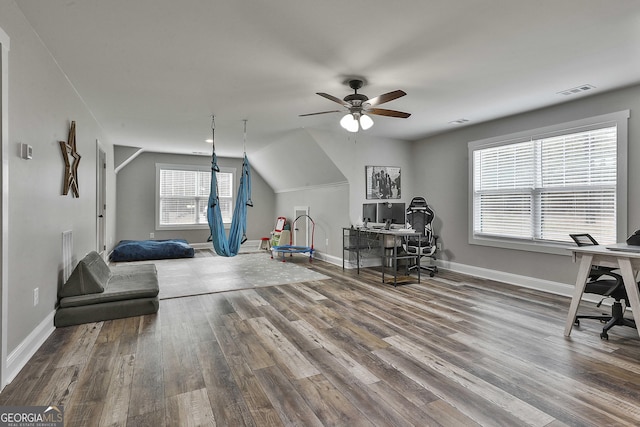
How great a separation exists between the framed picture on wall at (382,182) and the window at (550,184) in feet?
4.78

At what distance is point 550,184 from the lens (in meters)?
4.29

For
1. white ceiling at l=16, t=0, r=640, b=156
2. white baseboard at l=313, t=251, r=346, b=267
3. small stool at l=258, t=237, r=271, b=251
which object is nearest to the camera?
white ceiling at l=16, t=0, r=640, b=156

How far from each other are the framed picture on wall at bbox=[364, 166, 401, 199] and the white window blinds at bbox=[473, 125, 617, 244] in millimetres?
1505

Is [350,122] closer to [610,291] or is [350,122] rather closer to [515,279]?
[610,291]

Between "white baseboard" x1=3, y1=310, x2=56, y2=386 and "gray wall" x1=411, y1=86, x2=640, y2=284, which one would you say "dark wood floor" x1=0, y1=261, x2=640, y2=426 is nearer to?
"white baseboard" x1=3, y1=310, x2=56, y2=386

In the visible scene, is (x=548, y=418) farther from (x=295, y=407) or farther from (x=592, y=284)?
(x=592, y=284)

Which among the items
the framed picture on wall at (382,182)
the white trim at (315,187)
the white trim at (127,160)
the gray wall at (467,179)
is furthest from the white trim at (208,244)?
the gray wall at (467,179)

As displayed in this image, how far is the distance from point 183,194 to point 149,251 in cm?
211

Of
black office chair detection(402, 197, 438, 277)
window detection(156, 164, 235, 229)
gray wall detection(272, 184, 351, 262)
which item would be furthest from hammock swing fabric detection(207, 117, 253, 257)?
window detection(156, 164, 235, 229)

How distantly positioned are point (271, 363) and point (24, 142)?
7.81 ft

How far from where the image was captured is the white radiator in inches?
127

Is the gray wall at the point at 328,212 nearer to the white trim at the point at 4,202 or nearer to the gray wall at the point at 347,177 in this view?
the gray wall at the point at 347,177

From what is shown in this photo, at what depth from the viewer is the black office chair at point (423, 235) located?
5.28m

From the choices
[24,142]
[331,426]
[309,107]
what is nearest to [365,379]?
[331,426]
